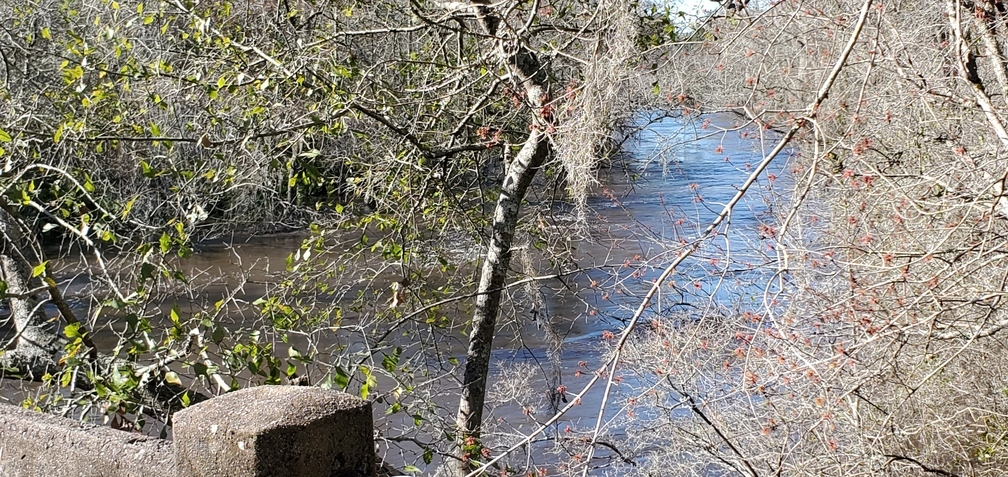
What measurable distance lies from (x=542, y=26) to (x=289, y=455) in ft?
14.7

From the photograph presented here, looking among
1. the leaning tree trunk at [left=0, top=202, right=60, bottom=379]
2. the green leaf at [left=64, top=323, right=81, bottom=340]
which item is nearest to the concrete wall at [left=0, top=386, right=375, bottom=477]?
the green leaf at [left=64, top=323, right=81, bottom=340]

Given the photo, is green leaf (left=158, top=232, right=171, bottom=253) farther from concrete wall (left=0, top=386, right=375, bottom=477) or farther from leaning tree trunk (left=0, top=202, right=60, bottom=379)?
concrete wall (left=0, top=386, right=375, bottom=477)

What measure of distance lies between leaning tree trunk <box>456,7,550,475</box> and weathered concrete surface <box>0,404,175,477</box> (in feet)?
9.79

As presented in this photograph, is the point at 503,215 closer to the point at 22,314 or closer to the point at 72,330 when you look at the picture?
the point at 22,314

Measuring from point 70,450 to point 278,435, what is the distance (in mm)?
757

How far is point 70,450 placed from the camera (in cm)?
217

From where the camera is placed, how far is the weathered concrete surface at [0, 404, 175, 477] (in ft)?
6.62

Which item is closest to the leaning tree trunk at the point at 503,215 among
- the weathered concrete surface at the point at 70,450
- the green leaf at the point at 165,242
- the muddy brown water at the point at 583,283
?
the muddy brown water at the point at 583,283

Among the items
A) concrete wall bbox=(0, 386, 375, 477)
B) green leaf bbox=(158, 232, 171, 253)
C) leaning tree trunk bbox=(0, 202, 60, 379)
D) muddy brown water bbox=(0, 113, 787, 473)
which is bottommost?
muddy brown water bbox=(0, 113, 787, 473)

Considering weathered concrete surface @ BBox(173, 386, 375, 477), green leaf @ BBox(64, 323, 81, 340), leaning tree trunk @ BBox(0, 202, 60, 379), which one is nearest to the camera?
weathered concrete surface @ BBox(173, 386, 375, 477)

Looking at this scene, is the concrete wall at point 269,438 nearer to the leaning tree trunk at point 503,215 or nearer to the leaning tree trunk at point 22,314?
the leaning tree trunk at point 22,314

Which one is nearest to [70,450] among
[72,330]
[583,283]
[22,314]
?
[72,330]

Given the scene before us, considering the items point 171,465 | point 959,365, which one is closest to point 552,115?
point 959,365

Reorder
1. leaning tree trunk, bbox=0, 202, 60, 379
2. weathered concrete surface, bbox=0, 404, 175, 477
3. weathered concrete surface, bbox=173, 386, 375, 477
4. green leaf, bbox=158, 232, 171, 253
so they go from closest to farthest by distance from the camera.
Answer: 1. weathered concrete surface, bbox=173, 386, 375, 477
2. weathered concrete surface, bbox=0, 404, 175, 477
3. green leaf, bbox=158, 232, 171, 253
4. leaning tree trunk, bbox=0, 202, 60, 379
